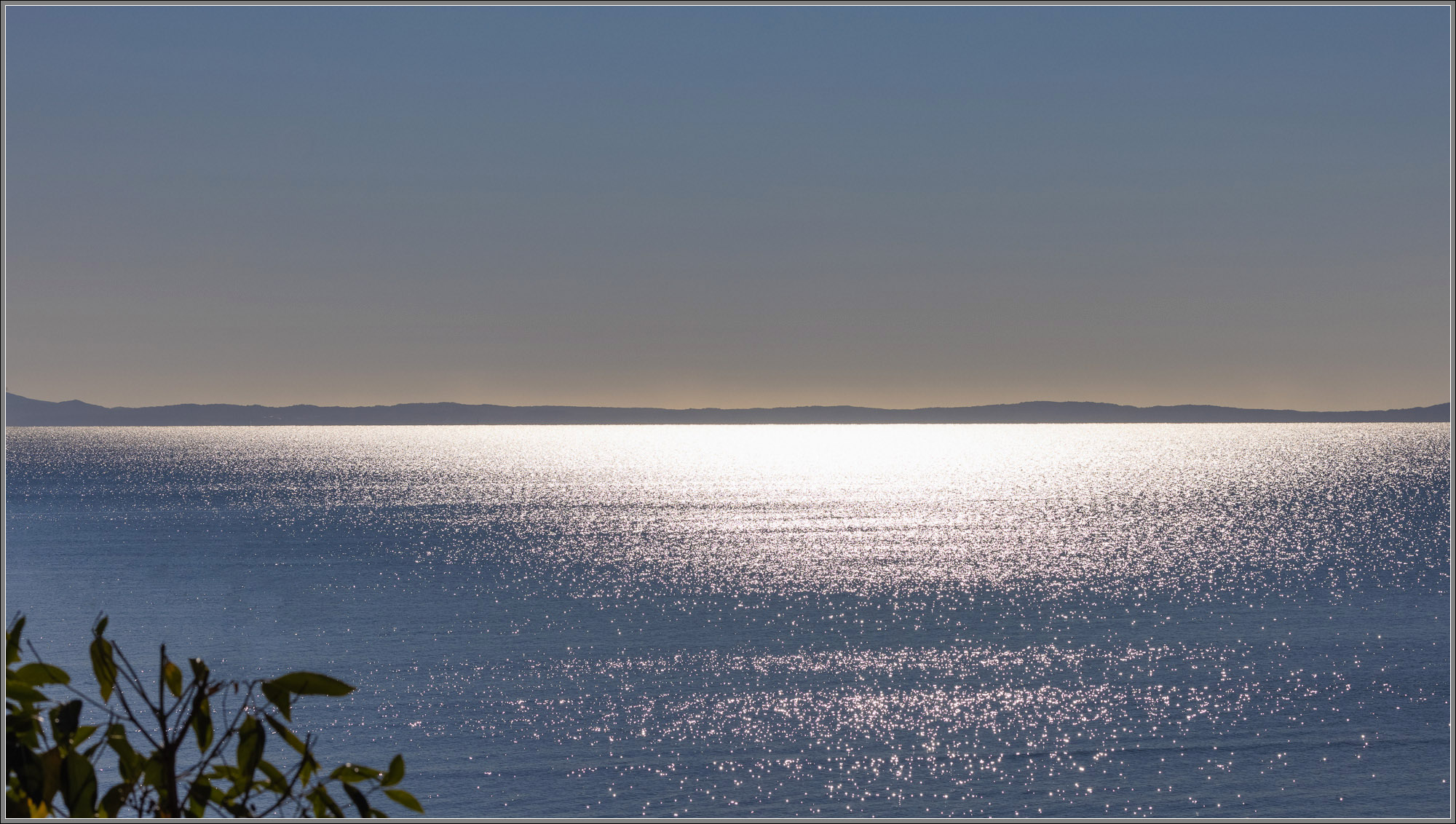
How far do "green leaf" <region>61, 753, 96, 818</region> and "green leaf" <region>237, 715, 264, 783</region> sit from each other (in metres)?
0.37

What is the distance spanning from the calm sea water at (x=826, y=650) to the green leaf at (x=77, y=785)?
42918mm

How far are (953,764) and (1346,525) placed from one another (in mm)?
112269

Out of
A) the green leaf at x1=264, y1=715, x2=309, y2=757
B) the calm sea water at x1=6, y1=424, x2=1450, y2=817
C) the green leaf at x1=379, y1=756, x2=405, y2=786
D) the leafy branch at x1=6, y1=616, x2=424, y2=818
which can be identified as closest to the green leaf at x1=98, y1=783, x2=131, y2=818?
the leafy branch at x1=6, y1=616, x2=424, y2=818

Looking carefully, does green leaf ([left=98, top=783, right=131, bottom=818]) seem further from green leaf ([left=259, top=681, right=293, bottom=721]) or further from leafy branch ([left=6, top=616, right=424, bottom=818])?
green leaf ([left=259, top=681, right=293, bottom=721])

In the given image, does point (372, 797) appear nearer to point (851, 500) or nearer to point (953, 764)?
point (953, 764)

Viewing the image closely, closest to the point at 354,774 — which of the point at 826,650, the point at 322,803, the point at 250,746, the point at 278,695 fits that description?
the point at 322,803

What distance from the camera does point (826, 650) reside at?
73.7 meters

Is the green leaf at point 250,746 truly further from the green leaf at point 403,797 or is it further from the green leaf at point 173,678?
the green leaf at point 403,797

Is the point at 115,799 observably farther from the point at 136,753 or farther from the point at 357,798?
the point at 357,798

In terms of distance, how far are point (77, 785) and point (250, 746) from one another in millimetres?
421

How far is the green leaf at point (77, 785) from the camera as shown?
2.86 metres

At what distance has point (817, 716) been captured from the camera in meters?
A: 59.9

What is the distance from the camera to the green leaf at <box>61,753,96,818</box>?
2.86 meters

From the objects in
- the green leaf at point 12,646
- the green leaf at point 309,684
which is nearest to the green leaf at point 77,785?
the green leaf at point 12,646
